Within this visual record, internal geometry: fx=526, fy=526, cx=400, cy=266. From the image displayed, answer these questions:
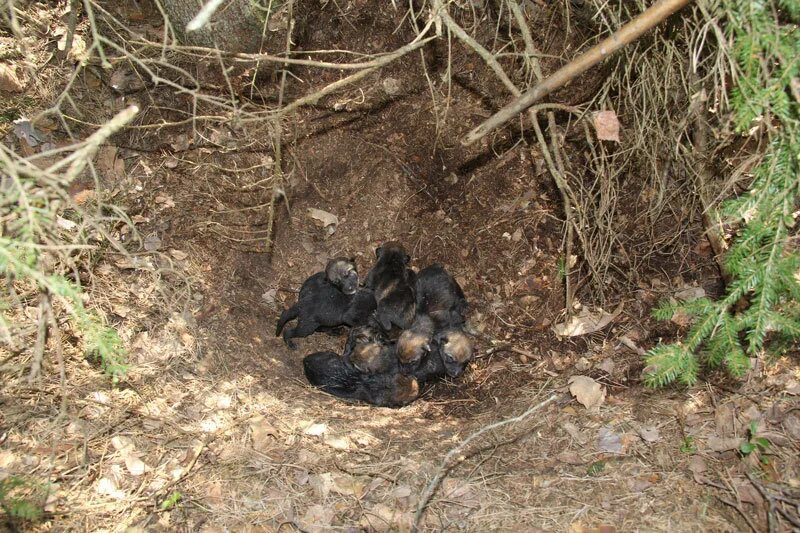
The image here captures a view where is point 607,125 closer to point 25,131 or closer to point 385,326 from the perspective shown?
point 385,326

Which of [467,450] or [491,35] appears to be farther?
Answer: [491,35]

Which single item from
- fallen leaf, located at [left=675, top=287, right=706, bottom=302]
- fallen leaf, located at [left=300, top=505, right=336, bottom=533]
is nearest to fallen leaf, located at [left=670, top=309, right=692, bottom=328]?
fallen leaf, located at [left=675, top=287, right=706, bottom=302]

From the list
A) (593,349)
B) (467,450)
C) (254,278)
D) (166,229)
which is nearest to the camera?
(467,450)

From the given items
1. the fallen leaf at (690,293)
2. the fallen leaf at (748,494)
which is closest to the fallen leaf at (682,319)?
the fallen leaf at (690,293)

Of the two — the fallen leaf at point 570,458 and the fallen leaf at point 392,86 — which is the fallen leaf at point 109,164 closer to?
the fallen leaf at point 392,86

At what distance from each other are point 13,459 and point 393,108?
4.01 metres

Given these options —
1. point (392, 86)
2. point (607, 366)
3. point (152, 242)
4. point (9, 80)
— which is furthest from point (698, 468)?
point (9, 80)

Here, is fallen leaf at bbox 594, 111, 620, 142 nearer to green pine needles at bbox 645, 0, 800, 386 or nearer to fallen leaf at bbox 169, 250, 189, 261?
green pine needles at bbox 645, 0, 800, 386

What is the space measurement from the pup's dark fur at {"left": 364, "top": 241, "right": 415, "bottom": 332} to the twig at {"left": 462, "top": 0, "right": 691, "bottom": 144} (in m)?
1.91

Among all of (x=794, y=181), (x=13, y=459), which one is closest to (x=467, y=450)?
(x=794, y=181)

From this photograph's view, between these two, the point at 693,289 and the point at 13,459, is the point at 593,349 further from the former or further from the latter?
the point at 13,459

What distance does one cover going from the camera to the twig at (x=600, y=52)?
2.75 m

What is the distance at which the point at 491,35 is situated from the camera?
4.84m

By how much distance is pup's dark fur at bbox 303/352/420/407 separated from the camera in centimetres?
434
